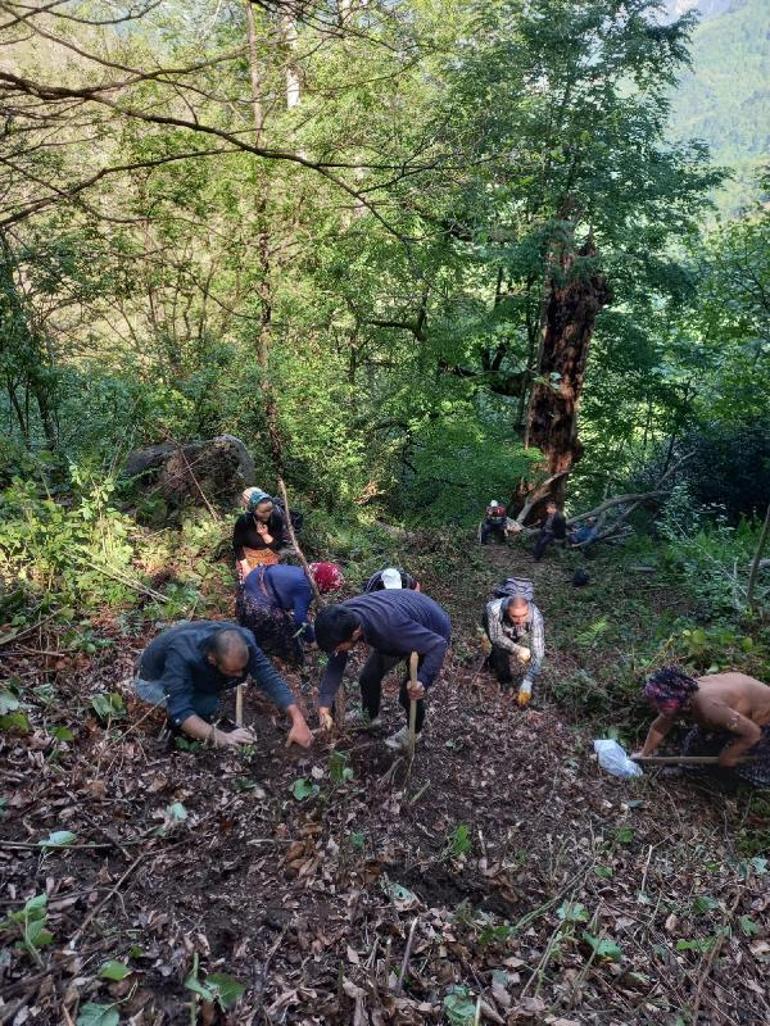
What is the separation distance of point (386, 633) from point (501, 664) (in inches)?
101

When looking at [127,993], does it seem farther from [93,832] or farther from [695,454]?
[695,454]

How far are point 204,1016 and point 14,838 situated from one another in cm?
132

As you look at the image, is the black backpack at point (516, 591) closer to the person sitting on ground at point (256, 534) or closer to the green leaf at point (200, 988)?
the person sitting on ground at point (256, 534)

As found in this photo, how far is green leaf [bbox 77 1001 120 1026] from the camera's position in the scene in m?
2.34

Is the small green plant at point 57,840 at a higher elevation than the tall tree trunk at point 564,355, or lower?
lower

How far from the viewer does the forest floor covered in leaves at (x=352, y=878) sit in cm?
268

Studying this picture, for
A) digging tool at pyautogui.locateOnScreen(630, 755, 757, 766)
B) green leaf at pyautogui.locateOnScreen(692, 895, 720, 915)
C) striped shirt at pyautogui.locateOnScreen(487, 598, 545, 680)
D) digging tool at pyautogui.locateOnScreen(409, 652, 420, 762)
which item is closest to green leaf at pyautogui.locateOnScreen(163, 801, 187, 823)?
digging tool at pyautogui.locateOnScreen(409, 652, 420, 762)

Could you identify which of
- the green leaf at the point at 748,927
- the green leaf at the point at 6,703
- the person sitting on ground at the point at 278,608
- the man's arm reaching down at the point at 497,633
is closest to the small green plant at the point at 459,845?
the green leaf at the point at 748,927

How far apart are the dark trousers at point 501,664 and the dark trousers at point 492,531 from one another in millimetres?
5374

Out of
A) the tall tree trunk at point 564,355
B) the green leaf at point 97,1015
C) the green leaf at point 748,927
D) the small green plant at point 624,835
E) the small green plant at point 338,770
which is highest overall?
the tall tree trunk at point 564,355

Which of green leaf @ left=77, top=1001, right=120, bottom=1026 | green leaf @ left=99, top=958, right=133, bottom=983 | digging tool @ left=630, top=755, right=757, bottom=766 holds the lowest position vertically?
digging tool @ left=630, top=755, right=757, bottom=766

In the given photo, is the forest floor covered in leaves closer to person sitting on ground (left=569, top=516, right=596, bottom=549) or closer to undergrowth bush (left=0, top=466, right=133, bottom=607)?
undergrowth bush (left=0, top=466, right=133, bottom=607)

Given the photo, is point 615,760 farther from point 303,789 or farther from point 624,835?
point 303,789

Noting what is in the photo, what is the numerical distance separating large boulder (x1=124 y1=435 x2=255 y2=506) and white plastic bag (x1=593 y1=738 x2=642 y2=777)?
17.0ft
